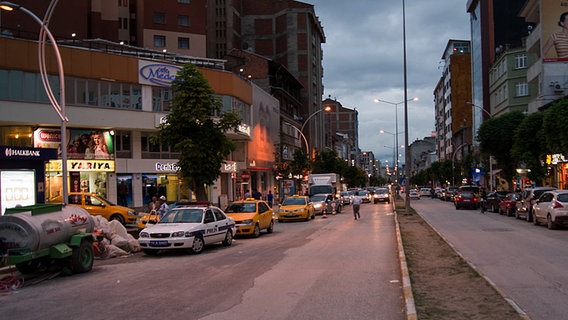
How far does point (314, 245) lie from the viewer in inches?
734

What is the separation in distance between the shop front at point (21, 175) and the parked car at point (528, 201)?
21796mm

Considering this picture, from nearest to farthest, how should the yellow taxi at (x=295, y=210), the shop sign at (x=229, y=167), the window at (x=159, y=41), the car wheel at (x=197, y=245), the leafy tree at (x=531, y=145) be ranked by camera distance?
the car wheel at (x=197, y=245), the yellow taxi at (x=295, y=210), the leafy tree at (x=531, y=145), the shop sign at (x=229, y=167), the window at (x=159, y=41)

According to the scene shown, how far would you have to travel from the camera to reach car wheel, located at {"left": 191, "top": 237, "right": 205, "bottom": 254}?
55.0 ft

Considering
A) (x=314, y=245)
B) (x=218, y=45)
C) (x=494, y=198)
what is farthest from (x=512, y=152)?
(x=218, y=45)

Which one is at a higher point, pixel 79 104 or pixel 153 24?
pixel 153 24

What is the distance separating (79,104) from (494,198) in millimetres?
28419

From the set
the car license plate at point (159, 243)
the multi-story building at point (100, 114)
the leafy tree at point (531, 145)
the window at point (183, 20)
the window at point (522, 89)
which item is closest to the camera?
the car license plate at point (159, 243)

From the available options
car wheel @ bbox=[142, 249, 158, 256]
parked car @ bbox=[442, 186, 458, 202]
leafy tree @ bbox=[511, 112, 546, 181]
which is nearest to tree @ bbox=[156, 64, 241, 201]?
car wheel @ bbox=[142, 249, 158, 256]

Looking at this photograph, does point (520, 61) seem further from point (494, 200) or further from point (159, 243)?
point (159, 243)

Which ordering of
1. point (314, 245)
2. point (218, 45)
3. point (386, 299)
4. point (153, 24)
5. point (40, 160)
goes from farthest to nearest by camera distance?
point (218, 45)
point (153, 24)
point (40, 160)
point (314, 245)
point (386, 299)

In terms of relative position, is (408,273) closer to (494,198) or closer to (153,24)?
Answer: (494,198)

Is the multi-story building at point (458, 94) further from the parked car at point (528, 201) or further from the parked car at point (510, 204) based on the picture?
the parked car at point (528, 201)

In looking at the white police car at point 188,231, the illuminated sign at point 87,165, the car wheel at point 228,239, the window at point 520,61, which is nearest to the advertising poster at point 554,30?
the window at point 520,61

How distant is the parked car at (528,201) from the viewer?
1096 inches
